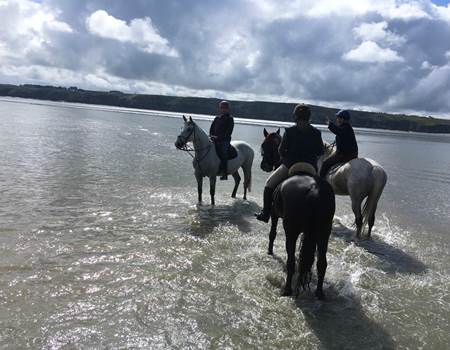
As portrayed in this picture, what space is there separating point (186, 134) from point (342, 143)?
15.0ft

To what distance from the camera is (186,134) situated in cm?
1223

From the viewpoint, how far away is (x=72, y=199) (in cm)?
1202

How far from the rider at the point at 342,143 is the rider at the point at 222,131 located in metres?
3.48

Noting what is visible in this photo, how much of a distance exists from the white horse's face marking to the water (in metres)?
1.95

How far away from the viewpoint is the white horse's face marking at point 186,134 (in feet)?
39.5

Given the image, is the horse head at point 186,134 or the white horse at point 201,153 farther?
the white horse at point 201,153

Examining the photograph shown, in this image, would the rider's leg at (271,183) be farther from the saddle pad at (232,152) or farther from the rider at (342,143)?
the saddle pad at (232,152)

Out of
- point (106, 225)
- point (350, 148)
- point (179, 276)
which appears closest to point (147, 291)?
point (179, 276)

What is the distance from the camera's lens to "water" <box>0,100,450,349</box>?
5.17m

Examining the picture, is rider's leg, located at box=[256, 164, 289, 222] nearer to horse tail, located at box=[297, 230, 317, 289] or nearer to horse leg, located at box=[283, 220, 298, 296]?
horse leg, located at box=[283, 220, 298, 296]

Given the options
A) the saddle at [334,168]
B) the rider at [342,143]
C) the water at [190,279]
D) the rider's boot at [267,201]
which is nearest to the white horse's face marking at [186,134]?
the water at [190,279]

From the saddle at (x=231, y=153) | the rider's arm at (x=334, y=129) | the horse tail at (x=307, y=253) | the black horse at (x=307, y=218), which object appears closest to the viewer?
the black horse at (x=307, y=218)

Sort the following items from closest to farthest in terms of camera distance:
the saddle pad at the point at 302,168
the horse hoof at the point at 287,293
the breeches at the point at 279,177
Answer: the horse hoof at the point at 287,293, the saddle pad at the point at 302,168, the breeches at the point at 279,177

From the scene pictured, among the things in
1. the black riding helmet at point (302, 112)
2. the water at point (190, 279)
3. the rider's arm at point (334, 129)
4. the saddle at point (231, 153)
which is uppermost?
the black riding helmet at point (302, 112)
